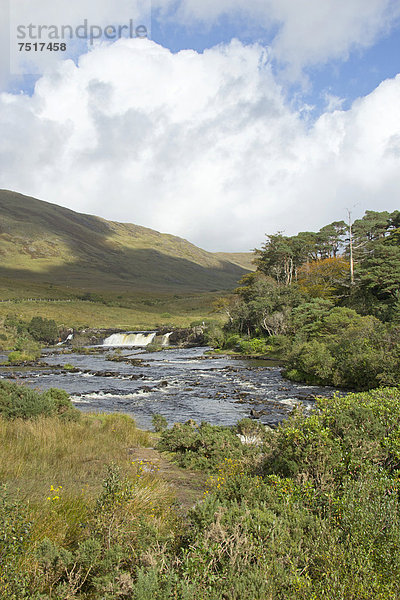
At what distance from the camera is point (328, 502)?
488 cm

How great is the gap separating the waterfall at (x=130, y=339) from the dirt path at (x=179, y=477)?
193 ft

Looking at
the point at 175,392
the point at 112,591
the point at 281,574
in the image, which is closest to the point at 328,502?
the point at 281,574

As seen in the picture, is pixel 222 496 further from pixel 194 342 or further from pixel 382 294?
pixel 194 342

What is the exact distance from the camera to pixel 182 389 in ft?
88.3

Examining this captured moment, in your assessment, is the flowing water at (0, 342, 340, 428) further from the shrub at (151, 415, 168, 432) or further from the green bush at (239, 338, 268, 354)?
the green bush at (239, 338, 268, 354)

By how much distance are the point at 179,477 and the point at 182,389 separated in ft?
60.5

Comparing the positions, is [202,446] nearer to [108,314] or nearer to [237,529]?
[237,529]

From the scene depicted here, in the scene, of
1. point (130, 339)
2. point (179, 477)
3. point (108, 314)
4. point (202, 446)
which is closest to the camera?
point (179, 477)

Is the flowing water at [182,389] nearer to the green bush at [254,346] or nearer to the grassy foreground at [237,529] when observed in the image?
the green bush at [254,346]

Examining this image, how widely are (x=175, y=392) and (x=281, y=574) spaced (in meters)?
22.7

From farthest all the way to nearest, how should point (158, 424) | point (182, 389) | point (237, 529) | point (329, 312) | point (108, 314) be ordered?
point (108, 314) → point (329, 312) → point (182, 389) → point (158, 424) → point (237, 529)

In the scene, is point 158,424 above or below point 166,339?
above

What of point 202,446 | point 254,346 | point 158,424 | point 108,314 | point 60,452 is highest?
point 108,314

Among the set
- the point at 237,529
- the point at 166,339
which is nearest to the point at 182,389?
the point at 237,529
